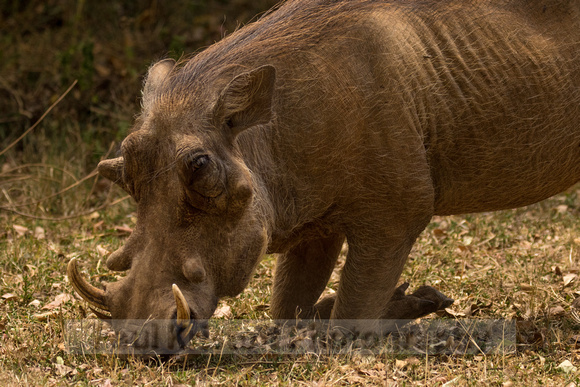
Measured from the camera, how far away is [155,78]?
3600mm

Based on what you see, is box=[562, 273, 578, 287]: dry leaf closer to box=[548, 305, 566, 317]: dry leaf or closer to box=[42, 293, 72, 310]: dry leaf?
box=[548, 305, 566, 317]: dry leaf

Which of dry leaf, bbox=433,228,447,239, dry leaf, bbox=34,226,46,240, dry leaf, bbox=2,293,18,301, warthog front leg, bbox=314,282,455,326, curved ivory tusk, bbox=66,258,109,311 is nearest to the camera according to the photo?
curved ivory tusk, bbox=66,258,109,311

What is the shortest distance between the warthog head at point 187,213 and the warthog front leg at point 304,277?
0.86 m

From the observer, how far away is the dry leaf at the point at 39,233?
18.2 feet

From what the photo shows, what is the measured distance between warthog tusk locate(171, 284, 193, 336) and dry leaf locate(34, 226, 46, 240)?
2.83 m

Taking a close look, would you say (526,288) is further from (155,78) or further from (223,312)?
(155,78)

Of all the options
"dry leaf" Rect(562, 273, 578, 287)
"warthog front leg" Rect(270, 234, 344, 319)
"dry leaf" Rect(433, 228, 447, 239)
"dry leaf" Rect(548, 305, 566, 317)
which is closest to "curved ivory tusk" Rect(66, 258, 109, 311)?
"warthog front leg" Rect(270, 234, 344, 319)

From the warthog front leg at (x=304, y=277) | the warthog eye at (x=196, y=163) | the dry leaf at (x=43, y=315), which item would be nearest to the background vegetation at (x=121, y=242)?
the dry leaf at (x=43, y=315)

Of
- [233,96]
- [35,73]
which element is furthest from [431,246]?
[35,73]

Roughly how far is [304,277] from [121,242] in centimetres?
176

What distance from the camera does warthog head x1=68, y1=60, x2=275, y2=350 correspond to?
10.1 feet

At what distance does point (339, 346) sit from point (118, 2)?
21.7ft

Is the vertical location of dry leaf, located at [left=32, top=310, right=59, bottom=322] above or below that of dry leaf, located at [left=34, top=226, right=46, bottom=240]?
above

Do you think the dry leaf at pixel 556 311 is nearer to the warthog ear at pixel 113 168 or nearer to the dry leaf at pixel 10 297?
the warthog ear at pixel 113 168
